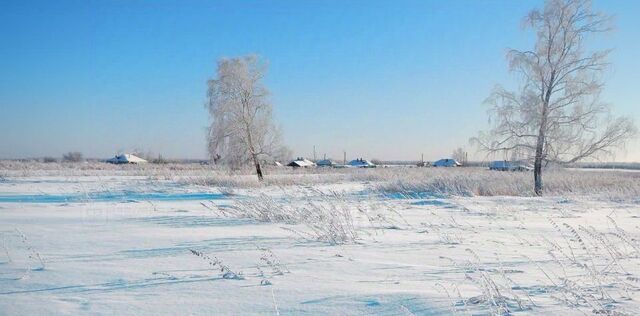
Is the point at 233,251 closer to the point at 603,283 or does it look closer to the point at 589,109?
the point at 603,283

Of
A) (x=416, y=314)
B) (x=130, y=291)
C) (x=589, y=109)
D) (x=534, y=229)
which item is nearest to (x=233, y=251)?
(x=130, y=291)

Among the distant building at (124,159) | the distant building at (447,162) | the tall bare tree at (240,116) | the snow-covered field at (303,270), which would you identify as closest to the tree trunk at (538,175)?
the snow-covered field at (303,270)

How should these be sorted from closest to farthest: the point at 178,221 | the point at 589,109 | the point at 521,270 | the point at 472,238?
the point at 521,270 < the point at 472,238 < the point at 178,221 < the point at 589,109

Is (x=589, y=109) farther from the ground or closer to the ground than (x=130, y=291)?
farther from the ground

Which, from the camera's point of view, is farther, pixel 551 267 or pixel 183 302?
pixel 551 267

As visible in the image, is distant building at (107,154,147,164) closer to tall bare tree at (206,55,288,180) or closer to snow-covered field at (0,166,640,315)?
tall bare tree at (206,55,288,180)

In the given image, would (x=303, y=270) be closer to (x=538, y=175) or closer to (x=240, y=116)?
(x=538, y=175)

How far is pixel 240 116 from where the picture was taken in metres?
27.2

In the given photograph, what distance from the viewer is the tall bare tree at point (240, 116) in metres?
27.0

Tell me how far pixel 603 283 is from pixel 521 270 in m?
0.64

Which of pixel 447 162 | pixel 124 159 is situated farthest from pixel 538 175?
pixel 124 159

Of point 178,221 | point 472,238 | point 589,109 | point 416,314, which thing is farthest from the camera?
point 589,109

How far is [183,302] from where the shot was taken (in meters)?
2.74

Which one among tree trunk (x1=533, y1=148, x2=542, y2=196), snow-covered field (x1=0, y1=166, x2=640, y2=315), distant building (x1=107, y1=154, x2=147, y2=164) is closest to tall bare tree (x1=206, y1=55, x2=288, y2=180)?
tree trunk (x1=533, y1=148, x2=542, y2=196)
